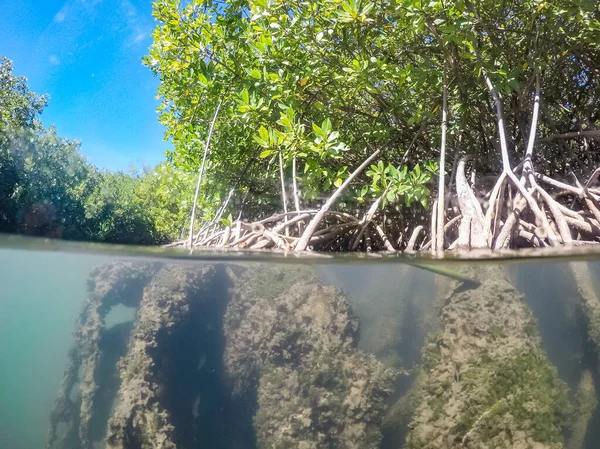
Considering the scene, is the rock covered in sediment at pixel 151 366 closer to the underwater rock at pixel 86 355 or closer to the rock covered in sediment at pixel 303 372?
the underwater rock at pixel 86 355

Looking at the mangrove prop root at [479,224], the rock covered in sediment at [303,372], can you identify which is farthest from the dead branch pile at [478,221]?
the rock covered in sediment at [303,372]

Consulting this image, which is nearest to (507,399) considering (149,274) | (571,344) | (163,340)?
(571,344)

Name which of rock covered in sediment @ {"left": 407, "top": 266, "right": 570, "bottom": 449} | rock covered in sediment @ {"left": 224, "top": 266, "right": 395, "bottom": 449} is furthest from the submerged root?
rock covered in sediment @ {"left": 407, "top": 266, "right": 570, "bottom": 449}

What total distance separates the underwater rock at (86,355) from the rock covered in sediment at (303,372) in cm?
45

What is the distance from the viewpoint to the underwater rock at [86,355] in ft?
6.51

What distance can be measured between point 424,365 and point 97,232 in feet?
30.0

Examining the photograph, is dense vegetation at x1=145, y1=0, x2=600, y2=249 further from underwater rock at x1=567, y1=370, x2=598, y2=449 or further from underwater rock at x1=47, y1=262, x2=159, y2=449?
underwater rock at x1=47, y1=262, x2=159, y2=449

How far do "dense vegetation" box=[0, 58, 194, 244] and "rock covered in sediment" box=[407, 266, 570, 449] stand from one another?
6.10 m

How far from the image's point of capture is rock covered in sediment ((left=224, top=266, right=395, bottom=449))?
1812mm

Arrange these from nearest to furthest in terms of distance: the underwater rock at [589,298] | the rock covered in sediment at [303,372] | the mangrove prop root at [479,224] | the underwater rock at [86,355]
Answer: the rock covered in sediment at [303,372] < the underwater rock at [86,355] < the underwater rock at [589,298] < the mangrove prop root at [479,224]

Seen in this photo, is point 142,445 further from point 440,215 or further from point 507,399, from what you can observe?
point 440,215

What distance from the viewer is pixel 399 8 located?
3039 mm

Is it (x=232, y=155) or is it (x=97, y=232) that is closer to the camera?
(x=232, y=155)

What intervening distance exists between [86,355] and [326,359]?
0.98 meters
